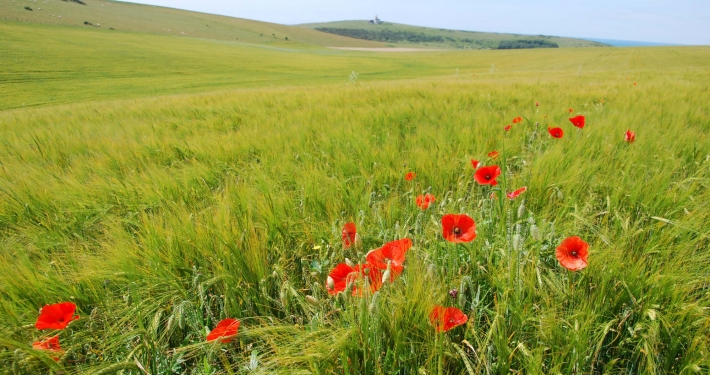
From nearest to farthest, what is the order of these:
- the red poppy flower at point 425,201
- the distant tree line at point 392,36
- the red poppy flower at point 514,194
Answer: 1. the red poppy flower at point 514,194
2. the red poppy flower at point 425,201
3. the distant tree line at point 392,36

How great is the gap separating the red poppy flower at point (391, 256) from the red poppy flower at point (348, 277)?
0.08 ft

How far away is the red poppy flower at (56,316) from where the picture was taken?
2.54 feet

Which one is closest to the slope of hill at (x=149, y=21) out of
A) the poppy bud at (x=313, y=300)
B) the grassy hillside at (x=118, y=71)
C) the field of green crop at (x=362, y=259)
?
the grassy hillside at (x=118, y=71)

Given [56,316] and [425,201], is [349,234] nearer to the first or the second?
[425,201]

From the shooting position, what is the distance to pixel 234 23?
8256 cm

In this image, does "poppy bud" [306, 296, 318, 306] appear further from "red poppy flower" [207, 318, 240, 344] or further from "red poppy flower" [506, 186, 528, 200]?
"red poppy flower" [506, 186, 528, 200]

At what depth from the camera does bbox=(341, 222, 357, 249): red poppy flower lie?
1073mm

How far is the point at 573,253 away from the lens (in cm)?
86

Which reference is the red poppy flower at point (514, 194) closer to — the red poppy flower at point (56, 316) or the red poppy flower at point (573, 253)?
the red poppy flower at point (573, 253)

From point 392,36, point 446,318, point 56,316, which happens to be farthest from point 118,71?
point 392,36

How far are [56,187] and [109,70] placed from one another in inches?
1134

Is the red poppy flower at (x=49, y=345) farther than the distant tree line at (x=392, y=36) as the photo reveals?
No

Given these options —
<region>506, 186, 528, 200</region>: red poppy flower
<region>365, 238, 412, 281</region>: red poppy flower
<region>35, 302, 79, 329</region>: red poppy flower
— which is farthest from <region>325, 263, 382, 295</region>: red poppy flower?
<region>35, 302, 79, 329</region>: red poppy flower

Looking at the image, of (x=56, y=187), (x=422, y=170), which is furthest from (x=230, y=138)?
(x=422, y=170)
